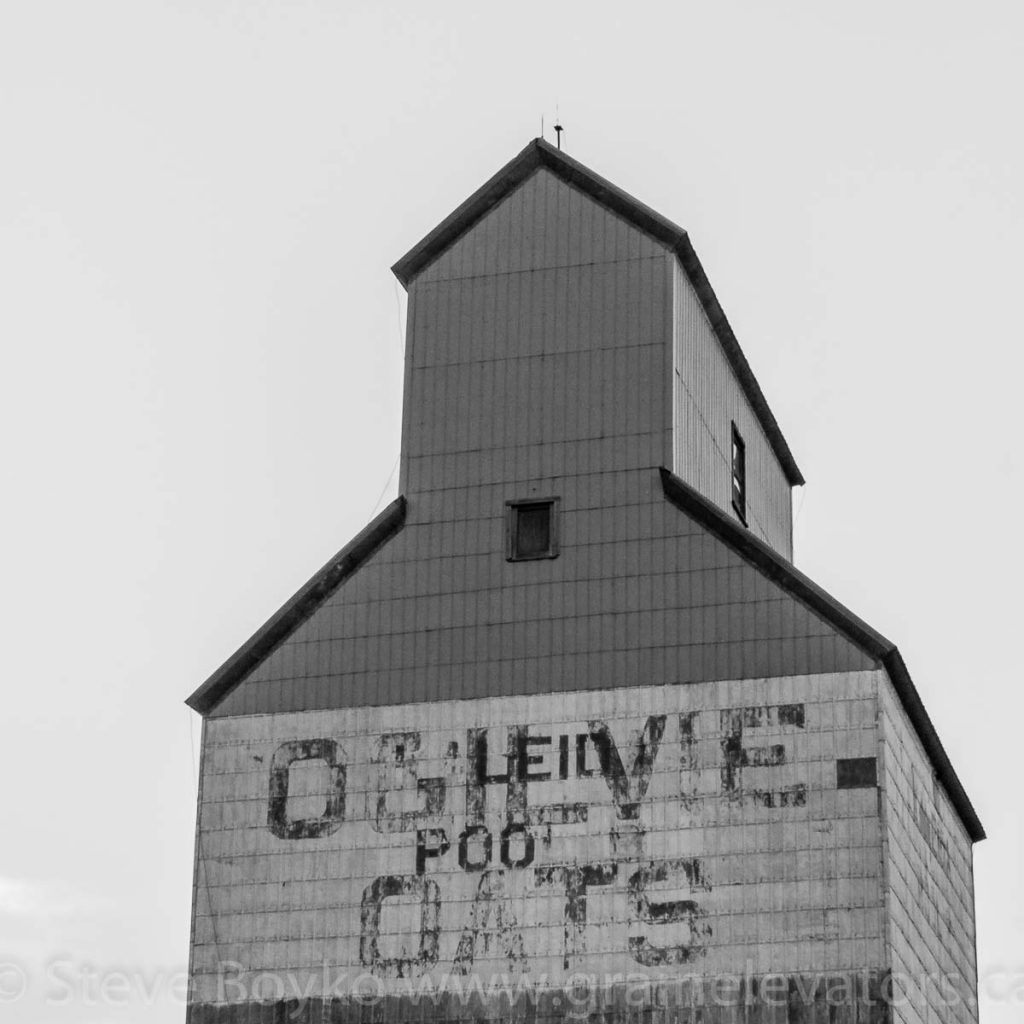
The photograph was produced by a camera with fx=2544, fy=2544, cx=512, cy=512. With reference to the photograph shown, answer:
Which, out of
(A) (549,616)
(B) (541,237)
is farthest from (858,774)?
(B) (541,237)

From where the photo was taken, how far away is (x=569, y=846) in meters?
70.5

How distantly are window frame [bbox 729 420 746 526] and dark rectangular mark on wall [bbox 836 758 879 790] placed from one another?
1424 centimetres

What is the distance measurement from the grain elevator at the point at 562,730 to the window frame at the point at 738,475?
381 centimetres

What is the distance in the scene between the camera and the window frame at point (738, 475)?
82.3 meters

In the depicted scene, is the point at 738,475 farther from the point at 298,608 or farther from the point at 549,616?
the point at 298,608

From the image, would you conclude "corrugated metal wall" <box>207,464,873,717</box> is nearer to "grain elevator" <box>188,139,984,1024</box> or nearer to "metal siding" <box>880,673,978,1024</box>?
"grain elevator" <box>188,139,984,1024</box>

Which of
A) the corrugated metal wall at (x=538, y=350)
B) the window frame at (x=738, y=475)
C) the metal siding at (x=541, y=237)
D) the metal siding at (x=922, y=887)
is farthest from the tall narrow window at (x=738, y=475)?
the metal siding at (x=922, y=887)

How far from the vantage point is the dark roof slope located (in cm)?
7512

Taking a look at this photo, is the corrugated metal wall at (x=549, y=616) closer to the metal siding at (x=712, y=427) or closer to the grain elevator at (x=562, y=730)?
the grain elevator at (x=562, y=730)

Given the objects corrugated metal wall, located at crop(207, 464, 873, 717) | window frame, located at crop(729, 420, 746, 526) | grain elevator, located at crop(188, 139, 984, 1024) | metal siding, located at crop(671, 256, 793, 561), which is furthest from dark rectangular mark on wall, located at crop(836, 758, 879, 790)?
window frame, located at crop(729, 420, 746, 526)

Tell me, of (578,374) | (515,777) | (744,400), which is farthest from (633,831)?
(744,400)

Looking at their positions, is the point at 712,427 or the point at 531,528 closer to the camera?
the point at 531,528

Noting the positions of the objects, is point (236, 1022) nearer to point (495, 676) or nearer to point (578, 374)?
point (495, 676)

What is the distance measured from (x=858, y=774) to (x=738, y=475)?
16.4m
